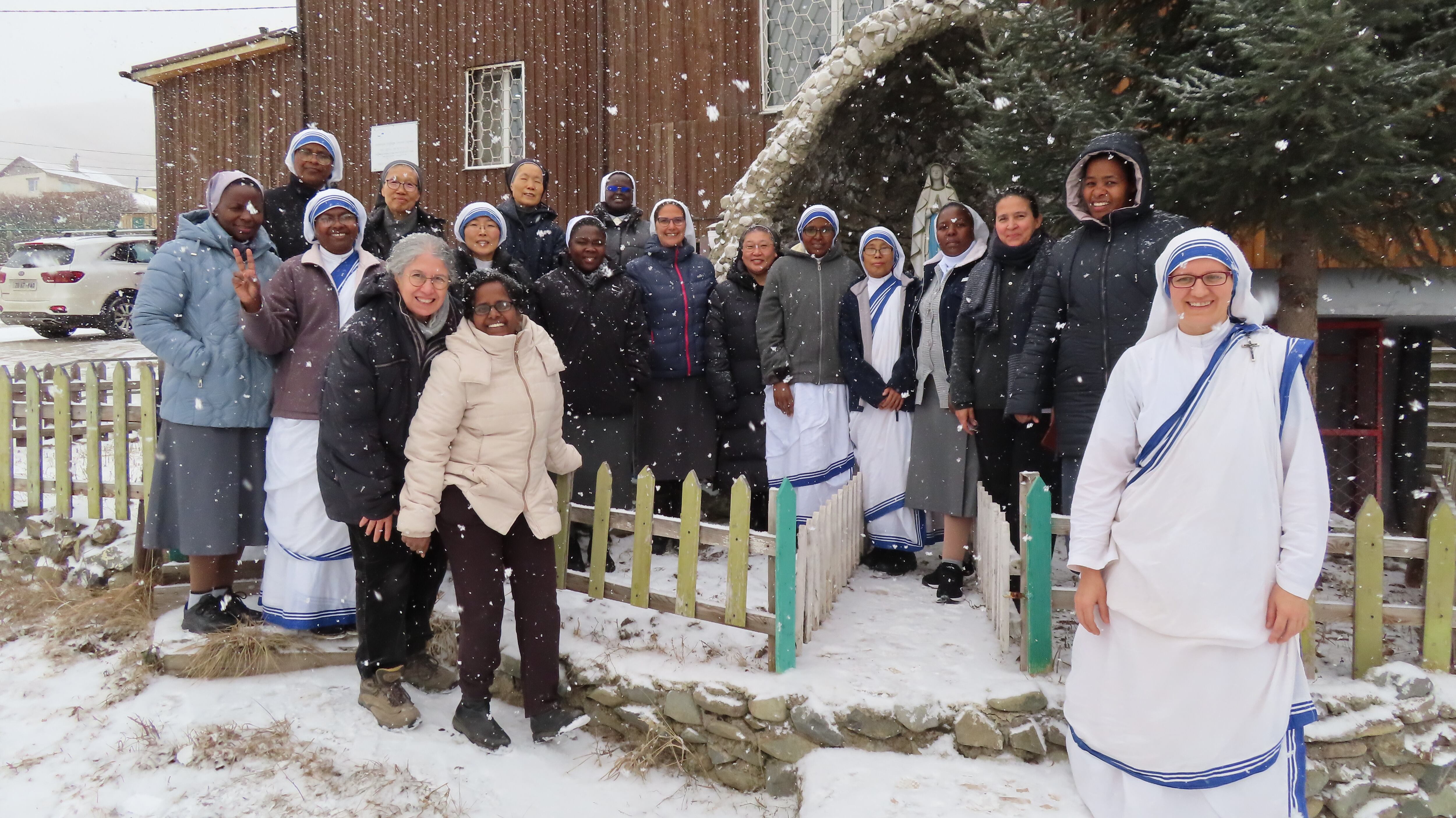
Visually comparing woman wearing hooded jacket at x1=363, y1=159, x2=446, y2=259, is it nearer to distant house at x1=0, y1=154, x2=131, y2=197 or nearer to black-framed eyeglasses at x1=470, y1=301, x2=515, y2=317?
black-framed eyeglasses at x1=470, y1=301, x2=515, y2=317

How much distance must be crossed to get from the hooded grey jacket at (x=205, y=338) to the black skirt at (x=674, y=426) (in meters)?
2.03

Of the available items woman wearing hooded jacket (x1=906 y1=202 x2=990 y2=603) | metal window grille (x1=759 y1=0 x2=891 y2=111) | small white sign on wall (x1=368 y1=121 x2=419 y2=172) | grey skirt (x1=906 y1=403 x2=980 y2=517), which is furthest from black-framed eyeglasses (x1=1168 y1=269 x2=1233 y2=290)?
small white sign on wall (x1=368 y1=121 x2=419 y2=172)

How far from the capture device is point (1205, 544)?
2619 mm

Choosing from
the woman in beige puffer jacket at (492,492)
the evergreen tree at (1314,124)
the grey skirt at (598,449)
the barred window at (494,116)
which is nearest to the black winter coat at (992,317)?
the evergreen tree at (1314,124)

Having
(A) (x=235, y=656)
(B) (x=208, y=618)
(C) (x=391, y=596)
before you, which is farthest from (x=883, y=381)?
(B) (x=208, y=618)

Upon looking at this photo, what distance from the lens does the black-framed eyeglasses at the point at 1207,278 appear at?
8.66 ft

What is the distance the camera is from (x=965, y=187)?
7555 mm

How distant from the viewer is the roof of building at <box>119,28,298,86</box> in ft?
41.3

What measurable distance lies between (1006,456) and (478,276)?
2.76 m

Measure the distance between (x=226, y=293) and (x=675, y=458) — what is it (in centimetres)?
250

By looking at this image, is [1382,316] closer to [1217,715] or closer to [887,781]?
[1217,715]

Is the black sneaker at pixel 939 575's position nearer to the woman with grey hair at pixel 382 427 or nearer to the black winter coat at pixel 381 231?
the woman with grey hair at pixel 382 427

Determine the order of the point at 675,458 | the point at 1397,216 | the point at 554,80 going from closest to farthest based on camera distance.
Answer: the point at 1397,216 < the point at 675,458 < the point at 554,80

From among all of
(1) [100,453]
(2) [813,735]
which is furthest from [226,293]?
(2) [813,735]
